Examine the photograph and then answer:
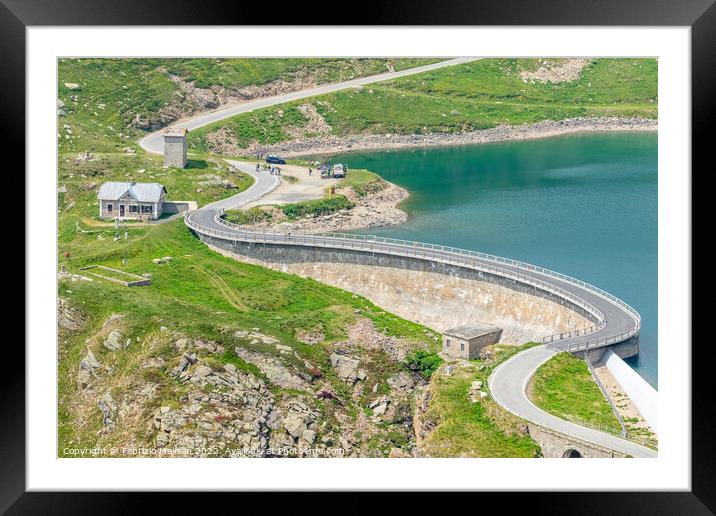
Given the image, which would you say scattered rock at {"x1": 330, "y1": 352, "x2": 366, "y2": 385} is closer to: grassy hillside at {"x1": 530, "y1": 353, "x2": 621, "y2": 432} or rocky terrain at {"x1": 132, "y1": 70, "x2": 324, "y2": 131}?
grassy hillside at {"x1": 530, "y1": 353, "x2": 621, "y2": 432}

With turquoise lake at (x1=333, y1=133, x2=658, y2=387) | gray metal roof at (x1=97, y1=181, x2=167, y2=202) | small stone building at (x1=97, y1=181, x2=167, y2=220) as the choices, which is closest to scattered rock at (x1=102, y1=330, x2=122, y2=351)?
small stone building at (x1=97, y1=181, x2=167, y2=220)

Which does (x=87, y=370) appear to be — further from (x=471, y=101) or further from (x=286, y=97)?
(x=471, y=101)

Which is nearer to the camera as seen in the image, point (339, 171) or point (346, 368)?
point (346, 368)

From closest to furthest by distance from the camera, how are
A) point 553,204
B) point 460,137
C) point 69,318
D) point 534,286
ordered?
1. point 69,318
2. point 534,286
3. point 553,204
4. point 460,137

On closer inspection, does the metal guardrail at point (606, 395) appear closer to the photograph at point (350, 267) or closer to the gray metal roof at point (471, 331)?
the photograph at point (350, 267)

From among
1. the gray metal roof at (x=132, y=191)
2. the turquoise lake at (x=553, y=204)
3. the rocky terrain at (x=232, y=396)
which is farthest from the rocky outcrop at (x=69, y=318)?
the turquoise lake at (x=553, y=204)

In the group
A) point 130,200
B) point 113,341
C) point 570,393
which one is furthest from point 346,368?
point 130,200

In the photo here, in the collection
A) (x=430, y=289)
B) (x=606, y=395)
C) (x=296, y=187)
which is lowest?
(x=606, y=395)
